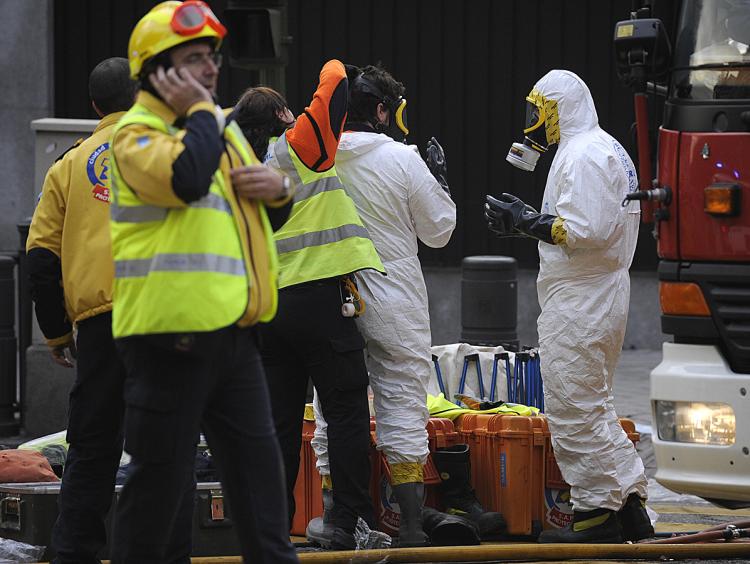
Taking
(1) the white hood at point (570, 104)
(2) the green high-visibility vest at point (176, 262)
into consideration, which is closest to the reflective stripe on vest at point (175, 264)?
(2) the green high-visibility vest at point (176, 262)

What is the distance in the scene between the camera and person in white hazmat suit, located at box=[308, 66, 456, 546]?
620 cm

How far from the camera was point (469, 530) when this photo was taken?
615 centimetres

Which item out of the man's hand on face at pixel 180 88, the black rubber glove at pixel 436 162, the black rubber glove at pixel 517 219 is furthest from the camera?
the black rubber glove at pixel 436 162

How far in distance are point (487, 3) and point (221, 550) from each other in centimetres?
869

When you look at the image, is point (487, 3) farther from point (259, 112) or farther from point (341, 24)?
point (259, 112)

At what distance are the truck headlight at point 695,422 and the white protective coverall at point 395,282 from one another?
1.24 metres

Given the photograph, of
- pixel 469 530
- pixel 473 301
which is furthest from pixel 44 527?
pixel 473 301

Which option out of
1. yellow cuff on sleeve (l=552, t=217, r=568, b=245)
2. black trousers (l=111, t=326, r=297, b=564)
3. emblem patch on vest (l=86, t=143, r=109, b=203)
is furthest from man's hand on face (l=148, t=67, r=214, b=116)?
yellow cuff on sleeve (l=552, t=217, r=568, b=245)

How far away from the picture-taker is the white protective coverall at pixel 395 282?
6211 millimetres

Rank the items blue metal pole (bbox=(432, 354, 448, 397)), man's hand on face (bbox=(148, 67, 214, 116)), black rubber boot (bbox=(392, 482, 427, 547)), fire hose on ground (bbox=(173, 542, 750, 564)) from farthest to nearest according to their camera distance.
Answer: blue metal pole (bbox=(432, 354, 448, 397)) → black rubber boot (bbox=(392, 482, 427, 547)) → fire hose on ground (bbox=(173, 542, 750, 564)) → man's hand on face (bbox=(148, 67, 214, 116))

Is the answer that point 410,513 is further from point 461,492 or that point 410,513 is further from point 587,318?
point 587,318

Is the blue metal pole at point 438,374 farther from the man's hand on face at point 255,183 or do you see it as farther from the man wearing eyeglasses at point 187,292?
the man's hand on face at point 255,183

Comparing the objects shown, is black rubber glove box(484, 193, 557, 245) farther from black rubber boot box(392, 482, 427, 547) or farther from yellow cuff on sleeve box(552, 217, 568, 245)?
black rubber boot box(392, 482, 427, 547)

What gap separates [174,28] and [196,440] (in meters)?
1.18
